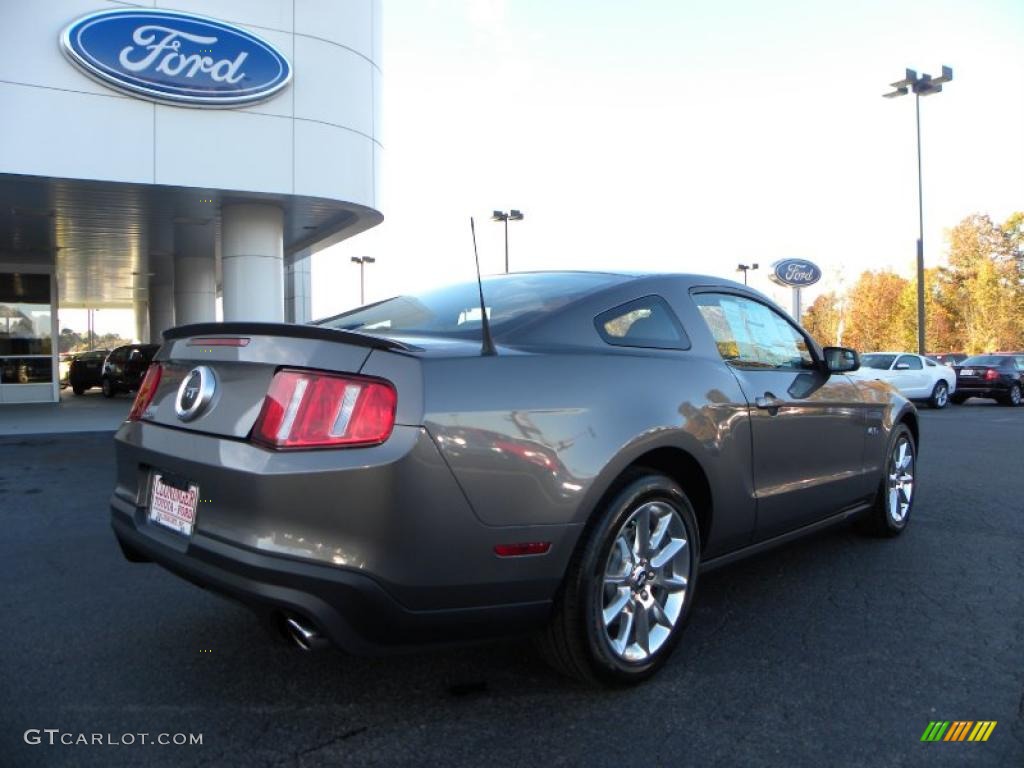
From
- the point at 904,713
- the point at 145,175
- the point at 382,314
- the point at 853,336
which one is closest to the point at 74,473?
the point at 145,175

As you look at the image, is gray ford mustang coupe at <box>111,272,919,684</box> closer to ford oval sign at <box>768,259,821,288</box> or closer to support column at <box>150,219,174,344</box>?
support column at <box>150,219,174,344</box>

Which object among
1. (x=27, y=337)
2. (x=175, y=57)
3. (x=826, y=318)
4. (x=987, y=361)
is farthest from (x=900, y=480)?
(x=826, y=318)

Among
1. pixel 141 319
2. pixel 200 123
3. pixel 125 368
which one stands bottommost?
pixel 125 368

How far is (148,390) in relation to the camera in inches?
124

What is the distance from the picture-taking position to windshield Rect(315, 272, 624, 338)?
3107 millimetres

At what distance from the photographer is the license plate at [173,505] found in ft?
8.56

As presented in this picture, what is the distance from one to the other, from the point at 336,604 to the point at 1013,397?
2253 cm

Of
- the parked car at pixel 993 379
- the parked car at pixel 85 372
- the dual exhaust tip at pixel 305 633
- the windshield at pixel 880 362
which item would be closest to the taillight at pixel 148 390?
the dual exhaust tip at pixel 305 633

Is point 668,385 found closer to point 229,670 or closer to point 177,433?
point 177,433

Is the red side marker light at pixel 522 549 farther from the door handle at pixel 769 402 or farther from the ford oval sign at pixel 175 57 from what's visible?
the ford oval sign at pixel 175 57

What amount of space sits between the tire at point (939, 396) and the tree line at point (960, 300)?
36091 millimetres

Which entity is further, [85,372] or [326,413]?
[85,372]

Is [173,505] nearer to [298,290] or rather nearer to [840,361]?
[840,361]

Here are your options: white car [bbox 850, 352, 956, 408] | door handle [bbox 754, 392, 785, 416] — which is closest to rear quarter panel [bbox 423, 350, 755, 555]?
door handle [bbox 754, 392, 785, 416]
